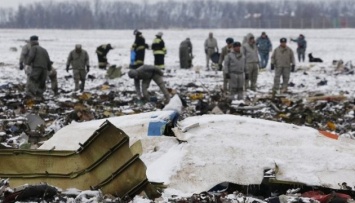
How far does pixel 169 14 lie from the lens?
17050 centimetres

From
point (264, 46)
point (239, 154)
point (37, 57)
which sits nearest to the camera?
point (239, 154)

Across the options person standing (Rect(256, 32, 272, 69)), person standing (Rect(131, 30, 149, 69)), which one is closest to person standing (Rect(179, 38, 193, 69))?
person standing (Rect(256, 32, 272, 69))

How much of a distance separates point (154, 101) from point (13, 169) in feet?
27.6

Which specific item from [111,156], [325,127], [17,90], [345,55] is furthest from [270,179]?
[345,55]

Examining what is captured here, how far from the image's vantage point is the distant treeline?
130 metres

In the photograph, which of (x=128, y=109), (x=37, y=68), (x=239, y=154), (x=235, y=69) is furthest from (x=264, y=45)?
(x=239, y=154)

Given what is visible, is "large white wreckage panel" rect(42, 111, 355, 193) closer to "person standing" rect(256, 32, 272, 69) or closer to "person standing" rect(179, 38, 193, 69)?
"person standing" rect(256, 32, 272, 69)

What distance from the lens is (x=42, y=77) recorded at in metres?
15.0

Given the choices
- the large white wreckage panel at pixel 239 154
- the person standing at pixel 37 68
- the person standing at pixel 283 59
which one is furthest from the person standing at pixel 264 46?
the large white wreckage panel at pixel 239 154

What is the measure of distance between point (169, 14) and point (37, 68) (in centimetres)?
15717

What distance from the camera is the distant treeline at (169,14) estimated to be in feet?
425

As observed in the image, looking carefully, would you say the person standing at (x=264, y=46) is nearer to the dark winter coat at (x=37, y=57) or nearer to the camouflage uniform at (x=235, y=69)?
the camouflage uniform at (x=235, y=69)

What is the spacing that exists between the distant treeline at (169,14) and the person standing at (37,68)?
92955mm

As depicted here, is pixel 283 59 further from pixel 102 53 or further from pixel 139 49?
pixel 102 53
